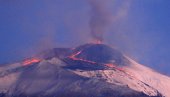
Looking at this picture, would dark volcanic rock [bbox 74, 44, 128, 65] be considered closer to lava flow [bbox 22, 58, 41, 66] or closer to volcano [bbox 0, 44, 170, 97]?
volcano [bbox 0, 44, 170, 97]

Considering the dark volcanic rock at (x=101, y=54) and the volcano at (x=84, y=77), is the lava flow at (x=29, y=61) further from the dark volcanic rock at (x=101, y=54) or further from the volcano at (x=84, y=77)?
the dark volcanic rock at (x=101, y=54)

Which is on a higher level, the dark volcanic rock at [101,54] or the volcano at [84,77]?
the dark volcanic rock at [101,54]

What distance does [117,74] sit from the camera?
83625mm

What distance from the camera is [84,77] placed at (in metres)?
80.1

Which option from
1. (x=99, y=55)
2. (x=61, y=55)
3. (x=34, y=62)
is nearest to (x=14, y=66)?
(x=34, y=62)

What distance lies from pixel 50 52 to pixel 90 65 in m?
16.2

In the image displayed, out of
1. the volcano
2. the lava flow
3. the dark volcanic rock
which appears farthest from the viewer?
the dark volcanic rock

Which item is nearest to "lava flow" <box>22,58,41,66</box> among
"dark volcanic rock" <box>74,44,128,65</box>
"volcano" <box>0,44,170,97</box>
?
"volcano" <box>0,44,170,97</box>

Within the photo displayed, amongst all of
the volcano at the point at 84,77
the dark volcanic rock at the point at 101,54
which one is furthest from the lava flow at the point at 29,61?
the dark volcanic rock at the point at 101,54

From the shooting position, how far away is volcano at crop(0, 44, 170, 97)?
7604 cm

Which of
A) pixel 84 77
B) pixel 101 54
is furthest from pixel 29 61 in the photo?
pixel 84 77

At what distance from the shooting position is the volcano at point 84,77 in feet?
249

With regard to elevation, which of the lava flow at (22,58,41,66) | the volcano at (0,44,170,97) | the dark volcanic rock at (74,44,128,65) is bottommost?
the volcano at (0,44,170,97)

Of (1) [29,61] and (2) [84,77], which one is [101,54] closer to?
(1) [29,61]
